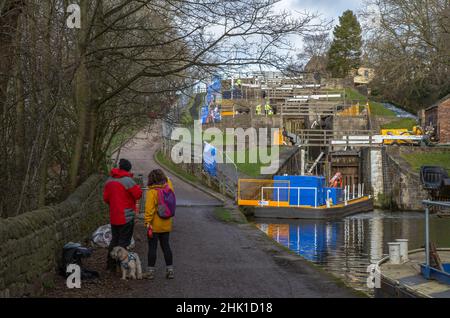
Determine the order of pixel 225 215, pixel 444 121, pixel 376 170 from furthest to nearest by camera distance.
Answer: pixel 444 121 < pixel 376 170 < pixel 225 215

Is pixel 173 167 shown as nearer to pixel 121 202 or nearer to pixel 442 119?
pixel 442 119

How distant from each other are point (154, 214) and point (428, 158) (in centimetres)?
3909

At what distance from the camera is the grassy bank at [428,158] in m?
46.0

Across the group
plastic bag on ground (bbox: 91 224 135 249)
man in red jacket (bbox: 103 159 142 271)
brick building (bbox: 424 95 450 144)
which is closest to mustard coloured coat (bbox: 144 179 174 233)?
man in red jacket (bbox: 103 159 142 271)

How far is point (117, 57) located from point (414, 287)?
377 inches

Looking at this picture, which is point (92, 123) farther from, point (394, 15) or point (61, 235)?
point (394, 15)

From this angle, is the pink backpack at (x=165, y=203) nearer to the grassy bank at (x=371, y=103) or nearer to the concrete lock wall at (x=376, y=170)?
the concrete lock wall at (x=376, y=170)

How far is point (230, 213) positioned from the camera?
85.3 ft

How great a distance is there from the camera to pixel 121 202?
1093 cm

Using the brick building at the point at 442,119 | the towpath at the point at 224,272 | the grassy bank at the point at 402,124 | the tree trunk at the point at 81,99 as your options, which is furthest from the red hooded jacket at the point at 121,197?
the grassy bank at the point at 402,124

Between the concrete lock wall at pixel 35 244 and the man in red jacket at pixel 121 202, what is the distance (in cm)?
84

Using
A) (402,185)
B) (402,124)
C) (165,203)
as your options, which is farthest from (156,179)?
(402,124)

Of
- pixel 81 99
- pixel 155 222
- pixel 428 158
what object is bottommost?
pixel 155 222
